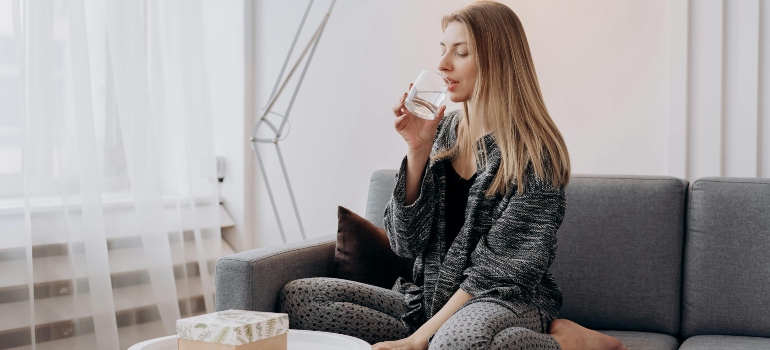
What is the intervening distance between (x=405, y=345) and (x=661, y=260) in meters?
0.81

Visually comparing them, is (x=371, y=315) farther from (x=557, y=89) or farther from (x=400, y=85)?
(x=400, y=85)

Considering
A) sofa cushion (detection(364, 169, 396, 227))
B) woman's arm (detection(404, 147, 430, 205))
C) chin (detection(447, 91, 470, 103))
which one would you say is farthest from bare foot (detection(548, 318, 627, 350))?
sofa cushion (detection(364, 169, 396, 227))

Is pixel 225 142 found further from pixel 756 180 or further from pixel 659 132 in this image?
pixel 756 180

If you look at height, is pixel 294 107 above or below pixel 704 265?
above

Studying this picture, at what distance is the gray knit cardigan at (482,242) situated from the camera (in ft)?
5.19

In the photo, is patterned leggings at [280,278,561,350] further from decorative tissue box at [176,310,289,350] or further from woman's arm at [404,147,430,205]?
decorative tissue box at [176,310,289,350]

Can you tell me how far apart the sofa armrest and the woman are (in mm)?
45

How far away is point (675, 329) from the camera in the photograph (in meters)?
1.95

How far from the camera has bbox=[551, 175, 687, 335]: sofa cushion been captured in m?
1.95

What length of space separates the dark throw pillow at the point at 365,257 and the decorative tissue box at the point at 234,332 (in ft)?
2.83

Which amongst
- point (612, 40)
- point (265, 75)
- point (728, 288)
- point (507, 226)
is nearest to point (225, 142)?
point (265, 75)

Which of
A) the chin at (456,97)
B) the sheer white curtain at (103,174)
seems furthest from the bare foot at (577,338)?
the sheer white curtain at (103,174)

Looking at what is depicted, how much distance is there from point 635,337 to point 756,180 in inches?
19.6

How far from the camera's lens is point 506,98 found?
5.64 ft
